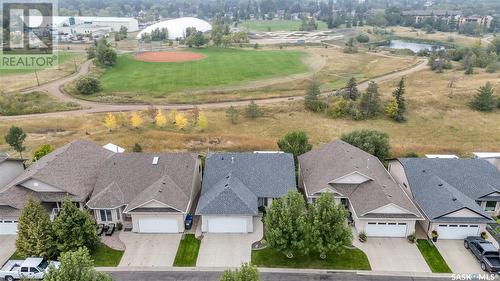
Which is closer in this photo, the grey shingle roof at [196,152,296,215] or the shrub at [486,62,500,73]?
the grey shingle roof at [196,152,296,215]

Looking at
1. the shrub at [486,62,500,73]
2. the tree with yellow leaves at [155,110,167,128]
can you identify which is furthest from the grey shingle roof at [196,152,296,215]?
the shrub at [486,62,500,73]

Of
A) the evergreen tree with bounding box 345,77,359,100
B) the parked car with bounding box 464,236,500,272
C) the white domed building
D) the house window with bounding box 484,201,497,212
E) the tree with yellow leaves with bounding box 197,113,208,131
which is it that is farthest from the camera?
the white domed building

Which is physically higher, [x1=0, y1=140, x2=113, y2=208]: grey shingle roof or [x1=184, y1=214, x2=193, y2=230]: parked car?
[x1=0, y1=140, x2=113, y2=208]: grey shingle roof

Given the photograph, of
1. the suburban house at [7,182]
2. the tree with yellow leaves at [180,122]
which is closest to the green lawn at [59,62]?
the tree with yellow leaves at [180,122]

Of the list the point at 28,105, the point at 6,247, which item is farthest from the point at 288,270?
the point at 28,105

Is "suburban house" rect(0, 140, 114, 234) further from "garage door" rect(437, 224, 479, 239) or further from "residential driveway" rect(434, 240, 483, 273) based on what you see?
"garage door" rect(437, 224, 479, 239)

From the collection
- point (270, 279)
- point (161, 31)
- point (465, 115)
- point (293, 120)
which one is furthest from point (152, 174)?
point (161, 31)
